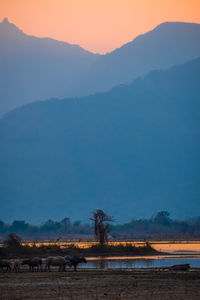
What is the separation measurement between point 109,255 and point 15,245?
23.8 ft

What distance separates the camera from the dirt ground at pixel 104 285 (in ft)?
72.9

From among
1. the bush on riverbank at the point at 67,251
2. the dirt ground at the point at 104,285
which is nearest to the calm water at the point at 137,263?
the dirt ground at the point at 104,285

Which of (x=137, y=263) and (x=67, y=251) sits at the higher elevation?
(x=67, y=251)

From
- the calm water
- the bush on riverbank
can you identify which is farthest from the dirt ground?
the bush on riverbank

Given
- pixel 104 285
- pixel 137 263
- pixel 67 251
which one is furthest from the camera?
pixel 67 251

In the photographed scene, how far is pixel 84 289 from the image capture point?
24172 millimetres

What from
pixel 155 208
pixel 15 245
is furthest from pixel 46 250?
pixel 155 208

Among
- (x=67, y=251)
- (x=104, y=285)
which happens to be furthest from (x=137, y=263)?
(x=104, y=285)

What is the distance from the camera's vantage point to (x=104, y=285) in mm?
25500

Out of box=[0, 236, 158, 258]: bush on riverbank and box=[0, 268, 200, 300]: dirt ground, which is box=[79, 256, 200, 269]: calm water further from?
box=[0, 236, 158, 258]: bush on riverbank

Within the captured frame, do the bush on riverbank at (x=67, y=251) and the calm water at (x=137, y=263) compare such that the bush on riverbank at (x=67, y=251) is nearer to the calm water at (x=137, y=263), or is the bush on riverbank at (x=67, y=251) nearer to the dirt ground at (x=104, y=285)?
the calm water at (x=137, y=263)

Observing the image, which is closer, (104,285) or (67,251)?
(104,285)

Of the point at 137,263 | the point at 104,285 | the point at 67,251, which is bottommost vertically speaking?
the point at 104,285

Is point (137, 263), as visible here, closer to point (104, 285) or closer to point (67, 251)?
point (67, 251)
